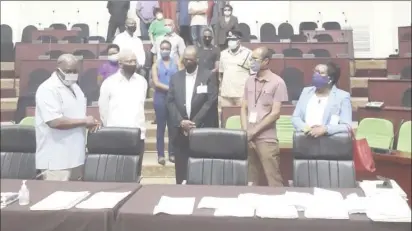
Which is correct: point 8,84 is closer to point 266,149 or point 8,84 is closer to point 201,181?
point 201,181

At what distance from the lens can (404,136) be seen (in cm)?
406

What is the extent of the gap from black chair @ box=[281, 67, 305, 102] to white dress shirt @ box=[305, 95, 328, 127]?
2.41m

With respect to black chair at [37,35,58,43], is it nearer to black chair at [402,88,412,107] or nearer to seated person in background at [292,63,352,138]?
black chair at [402,88,412,107]

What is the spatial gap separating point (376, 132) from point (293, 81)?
1.53m

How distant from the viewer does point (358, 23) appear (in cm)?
881

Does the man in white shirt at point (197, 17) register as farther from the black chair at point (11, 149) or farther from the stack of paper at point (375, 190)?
the black chair at point (11, 149)

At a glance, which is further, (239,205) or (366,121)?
(366,121)

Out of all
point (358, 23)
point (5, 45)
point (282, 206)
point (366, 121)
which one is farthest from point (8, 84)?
point (358, 23)

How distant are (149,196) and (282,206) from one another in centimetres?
57

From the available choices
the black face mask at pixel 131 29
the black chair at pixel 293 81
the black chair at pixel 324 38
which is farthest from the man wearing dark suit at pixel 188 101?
the black chair at pixel 324 38

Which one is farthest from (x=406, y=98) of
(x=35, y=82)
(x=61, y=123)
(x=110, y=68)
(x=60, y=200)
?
(x=60, y=200)

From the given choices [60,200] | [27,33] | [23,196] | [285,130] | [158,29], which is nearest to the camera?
[23,196]

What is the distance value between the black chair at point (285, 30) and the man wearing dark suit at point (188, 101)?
524cm

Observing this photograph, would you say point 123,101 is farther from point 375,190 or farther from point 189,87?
point 375,190
